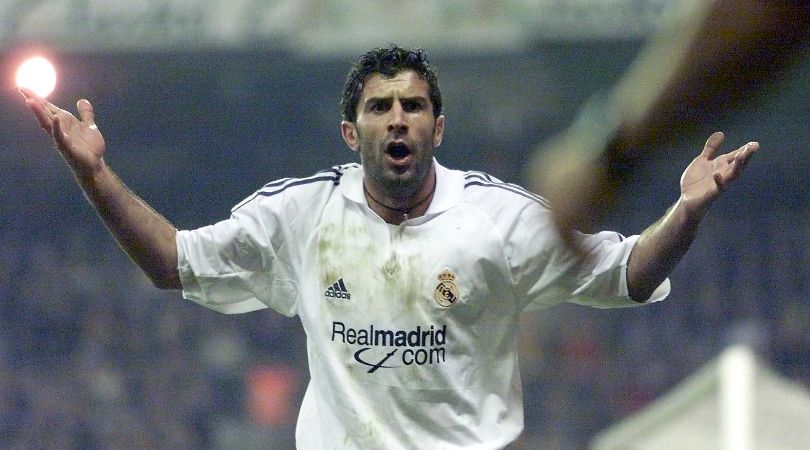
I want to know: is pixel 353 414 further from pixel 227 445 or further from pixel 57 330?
pixel 57 330

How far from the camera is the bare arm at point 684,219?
13.1 feet

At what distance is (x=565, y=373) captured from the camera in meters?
16.4

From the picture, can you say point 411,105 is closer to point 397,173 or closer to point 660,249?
point 397,173

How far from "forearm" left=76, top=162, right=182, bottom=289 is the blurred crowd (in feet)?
38.1

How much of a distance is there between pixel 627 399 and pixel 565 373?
78cm

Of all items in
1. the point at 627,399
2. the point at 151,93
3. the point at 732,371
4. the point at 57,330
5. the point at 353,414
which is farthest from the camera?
the point at 151,93

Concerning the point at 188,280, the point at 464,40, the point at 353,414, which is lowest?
the point at 353,414

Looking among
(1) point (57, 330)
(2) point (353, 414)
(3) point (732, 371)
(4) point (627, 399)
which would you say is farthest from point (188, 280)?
(1) point (57, 330)

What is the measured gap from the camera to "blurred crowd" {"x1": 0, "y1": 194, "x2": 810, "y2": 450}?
1633 cm

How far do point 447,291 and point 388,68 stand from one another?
771 mm

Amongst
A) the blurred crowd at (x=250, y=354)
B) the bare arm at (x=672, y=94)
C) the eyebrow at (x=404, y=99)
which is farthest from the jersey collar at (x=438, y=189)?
the blurred crowd at (x=250, y=354)

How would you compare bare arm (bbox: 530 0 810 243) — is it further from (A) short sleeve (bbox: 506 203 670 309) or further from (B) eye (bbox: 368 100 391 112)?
(B) eye (bbox: 368 100 391 112)

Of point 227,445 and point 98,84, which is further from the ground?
point 98,84

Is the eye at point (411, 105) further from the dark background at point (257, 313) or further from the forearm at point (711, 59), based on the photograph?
the dark background at point (257, 313)
